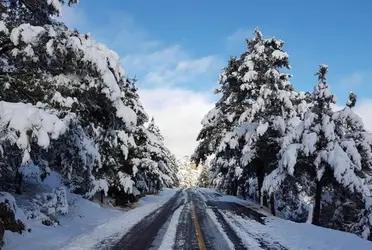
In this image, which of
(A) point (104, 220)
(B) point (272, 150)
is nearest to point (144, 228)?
(A) point (104, 220)

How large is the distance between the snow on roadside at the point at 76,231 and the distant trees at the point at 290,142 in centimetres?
827

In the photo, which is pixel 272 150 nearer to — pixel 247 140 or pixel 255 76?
pixel 247 140

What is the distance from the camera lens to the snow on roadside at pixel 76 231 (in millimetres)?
12711

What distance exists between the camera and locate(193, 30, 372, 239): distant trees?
21672 millimetres

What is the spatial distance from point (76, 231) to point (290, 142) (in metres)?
11.6

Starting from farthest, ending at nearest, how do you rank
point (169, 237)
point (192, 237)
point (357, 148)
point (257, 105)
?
1. point (257, 105)
2. point (357, 148)
3. point (192, 237)
4. point (169, 237)

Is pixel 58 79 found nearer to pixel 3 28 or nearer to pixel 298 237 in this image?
pixel 3 28

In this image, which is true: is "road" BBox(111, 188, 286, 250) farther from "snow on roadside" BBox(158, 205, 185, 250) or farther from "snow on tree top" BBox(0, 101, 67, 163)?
"snow on tree top" BBox(0, 101, 67, 163)

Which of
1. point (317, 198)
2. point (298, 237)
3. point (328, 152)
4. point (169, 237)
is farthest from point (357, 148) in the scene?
point (169, 237)

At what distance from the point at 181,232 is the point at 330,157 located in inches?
316

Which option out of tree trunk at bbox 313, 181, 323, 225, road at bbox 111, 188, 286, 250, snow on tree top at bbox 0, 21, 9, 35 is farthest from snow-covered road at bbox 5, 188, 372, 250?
snow on tree top at bbox 0, 21, 9, 35

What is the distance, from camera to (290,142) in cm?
2352

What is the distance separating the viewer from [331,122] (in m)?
22.0

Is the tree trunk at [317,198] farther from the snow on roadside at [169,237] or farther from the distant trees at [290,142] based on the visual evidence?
the snow on roadside at [169,237]
